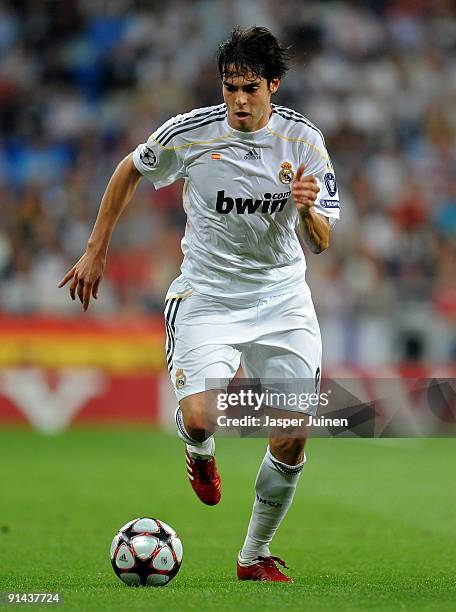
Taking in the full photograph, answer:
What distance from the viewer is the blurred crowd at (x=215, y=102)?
16562 mm

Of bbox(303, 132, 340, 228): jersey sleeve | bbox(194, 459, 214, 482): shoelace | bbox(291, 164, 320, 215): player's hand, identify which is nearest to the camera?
bbox(291, 164, 320, 215): player's hand

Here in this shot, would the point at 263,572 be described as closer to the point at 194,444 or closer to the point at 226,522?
the point at 194,444

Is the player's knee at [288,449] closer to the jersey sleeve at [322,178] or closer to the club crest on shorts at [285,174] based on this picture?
the jersey sleeve at [322,178]

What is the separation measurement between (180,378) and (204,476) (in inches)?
24.9

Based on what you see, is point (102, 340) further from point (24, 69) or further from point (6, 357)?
point (24, 69)

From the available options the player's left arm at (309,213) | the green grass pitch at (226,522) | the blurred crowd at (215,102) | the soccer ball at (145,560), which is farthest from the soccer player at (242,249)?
the blurred crowd at (215,102)

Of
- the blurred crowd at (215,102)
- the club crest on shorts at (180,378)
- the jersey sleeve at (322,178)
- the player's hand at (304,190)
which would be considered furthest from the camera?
the blurred crowd at (215,102)

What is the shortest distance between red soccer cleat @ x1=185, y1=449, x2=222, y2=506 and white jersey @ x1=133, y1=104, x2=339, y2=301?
0.91m

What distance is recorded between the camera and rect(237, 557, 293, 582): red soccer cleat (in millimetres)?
6254

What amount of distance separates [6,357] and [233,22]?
281 inches

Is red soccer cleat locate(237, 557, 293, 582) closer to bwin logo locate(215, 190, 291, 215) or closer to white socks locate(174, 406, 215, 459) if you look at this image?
white socks locate(174, 406, 215, 459)

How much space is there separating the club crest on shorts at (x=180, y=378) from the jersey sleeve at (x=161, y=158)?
39.3 inches

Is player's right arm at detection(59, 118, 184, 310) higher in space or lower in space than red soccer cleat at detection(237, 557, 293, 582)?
higher

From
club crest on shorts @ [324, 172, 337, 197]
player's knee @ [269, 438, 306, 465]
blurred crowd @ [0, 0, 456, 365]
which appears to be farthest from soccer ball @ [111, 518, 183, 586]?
blurred crowd @ [0, 0, 456, 365]
